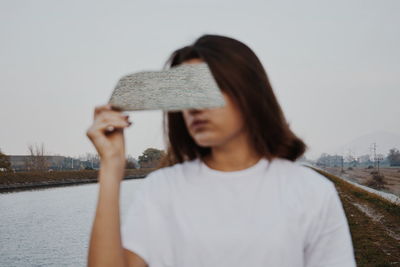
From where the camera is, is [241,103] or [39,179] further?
[39,179]

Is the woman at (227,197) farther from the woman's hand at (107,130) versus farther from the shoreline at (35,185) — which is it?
the shoreline at (35,185)

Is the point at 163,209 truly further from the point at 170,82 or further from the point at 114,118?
the point at 170,82

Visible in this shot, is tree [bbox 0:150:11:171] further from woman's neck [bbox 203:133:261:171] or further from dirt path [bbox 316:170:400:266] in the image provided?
woman's neck [bbox 203:133:261:171]

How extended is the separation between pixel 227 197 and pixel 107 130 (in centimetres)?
44

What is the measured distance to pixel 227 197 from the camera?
4.79ft

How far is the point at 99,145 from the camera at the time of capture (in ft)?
4.29

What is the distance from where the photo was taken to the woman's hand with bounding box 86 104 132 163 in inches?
51.1

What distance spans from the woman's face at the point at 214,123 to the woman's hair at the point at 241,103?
41mm

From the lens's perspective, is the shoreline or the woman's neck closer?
the woman's neck

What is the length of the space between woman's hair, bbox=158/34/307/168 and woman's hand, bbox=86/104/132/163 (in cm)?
33

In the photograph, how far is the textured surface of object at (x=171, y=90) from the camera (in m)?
1.17

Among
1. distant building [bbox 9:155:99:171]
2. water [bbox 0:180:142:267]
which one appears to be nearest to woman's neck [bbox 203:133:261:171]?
water [bbox 0:180:142:267]

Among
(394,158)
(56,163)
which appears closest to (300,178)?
(56,163)

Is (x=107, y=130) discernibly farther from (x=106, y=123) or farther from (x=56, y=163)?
(x=56, y=163)
